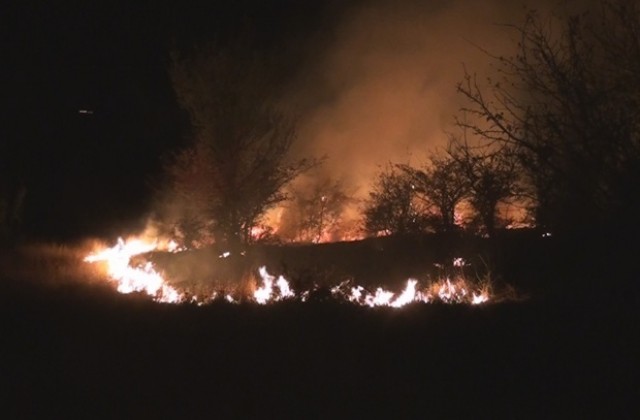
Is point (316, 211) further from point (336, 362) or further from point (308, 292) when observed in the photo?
point (336, 362)

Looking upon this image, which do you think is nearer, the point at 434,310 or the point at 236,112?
the point at 434,310

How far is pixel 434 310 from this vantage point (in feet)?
20.8

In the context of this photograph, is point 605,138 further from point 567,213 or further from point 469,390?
point 469,390

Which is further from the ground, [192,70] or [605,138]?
[192,70]

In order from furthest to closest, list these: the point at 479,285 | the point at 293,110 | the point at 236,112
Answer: the point at 293,110
the point at 236,112
the point at 479,285

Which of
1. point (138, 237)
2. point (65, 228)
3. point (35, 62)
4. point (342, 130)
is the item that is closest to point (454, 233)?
point (342, 130)

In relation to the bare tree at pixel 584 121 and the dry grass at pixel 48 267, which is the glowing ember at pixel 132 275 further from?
the bare tree at pixel 584 121

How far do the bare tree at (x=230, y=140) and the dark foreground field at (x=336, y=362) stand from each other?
274 inches

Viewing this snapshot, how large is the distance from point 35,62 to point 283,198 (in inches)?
370

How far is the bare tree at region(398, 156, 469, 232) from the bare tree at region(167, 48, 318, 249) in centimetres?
287

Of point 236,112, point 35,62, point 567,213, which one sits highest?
point 35,62

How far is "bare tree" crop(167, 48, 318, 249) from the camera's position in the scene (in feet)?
44.7

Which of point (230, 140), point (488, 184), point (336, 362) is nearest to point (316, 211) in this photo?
point (230, 140)

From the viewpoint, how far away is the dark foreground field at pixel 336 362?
445 cm
